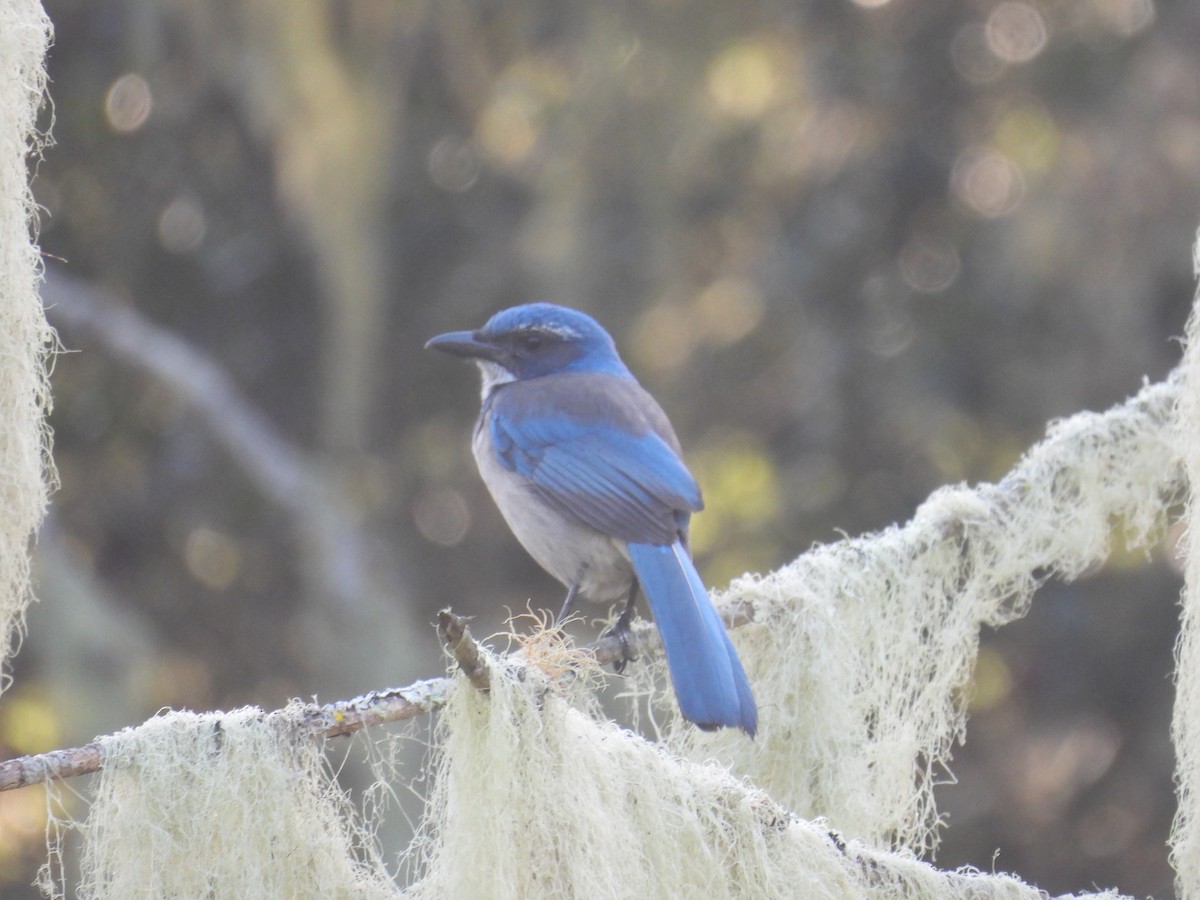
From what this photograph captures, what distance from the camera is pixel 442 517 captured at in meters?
8.39

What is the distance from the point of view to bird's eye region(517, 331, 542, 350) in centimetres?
536

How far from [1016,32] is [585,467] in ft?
14.8

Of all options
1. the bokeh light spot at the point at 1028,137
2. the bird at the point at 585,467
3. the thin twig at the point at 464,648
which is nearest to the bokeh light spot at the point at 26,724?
the bird at the point at 585,467

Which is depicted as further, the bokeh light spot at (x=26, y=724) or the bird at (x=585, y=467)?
the bokeh light spot at (x=26, y=724)

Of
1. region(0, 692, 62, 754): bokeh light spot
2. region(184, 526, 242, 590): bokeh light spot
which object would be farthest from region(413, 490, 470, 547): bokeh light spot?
region(0, 692, 62, 754): bokeh light spot

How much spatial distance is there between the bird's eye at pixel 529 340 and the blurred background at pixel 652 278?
181cm

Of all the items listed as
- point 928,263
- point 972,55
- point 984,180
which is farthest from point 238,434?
point 972,55

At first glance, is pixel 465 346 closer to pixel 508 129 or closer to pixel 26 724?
pixel 508 129

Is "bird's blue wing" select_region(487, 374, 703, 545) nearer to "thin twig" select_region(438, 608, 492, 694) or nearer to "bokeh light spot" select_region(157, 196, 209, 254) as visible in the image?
"thin twig" select_region(438, 608, 492, 694)

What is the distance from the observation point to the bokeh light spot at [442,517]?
8.34 meters

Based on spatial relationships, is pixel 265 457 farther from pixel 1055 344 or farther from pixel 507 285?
pixel 1055 344

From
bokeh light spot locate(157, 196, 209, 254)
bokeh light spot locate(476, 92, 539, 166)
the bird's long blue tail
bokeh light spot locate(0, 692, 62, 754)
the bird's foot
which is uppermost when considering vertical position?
bokeh light spot locate(476, 92, 539, 166)

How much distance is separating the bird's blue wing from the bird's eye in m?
0.21

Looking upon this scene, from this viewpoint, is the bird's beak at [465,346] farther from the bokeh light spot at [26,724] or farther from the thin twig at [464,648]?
the bokeh light spot at [26,724]
